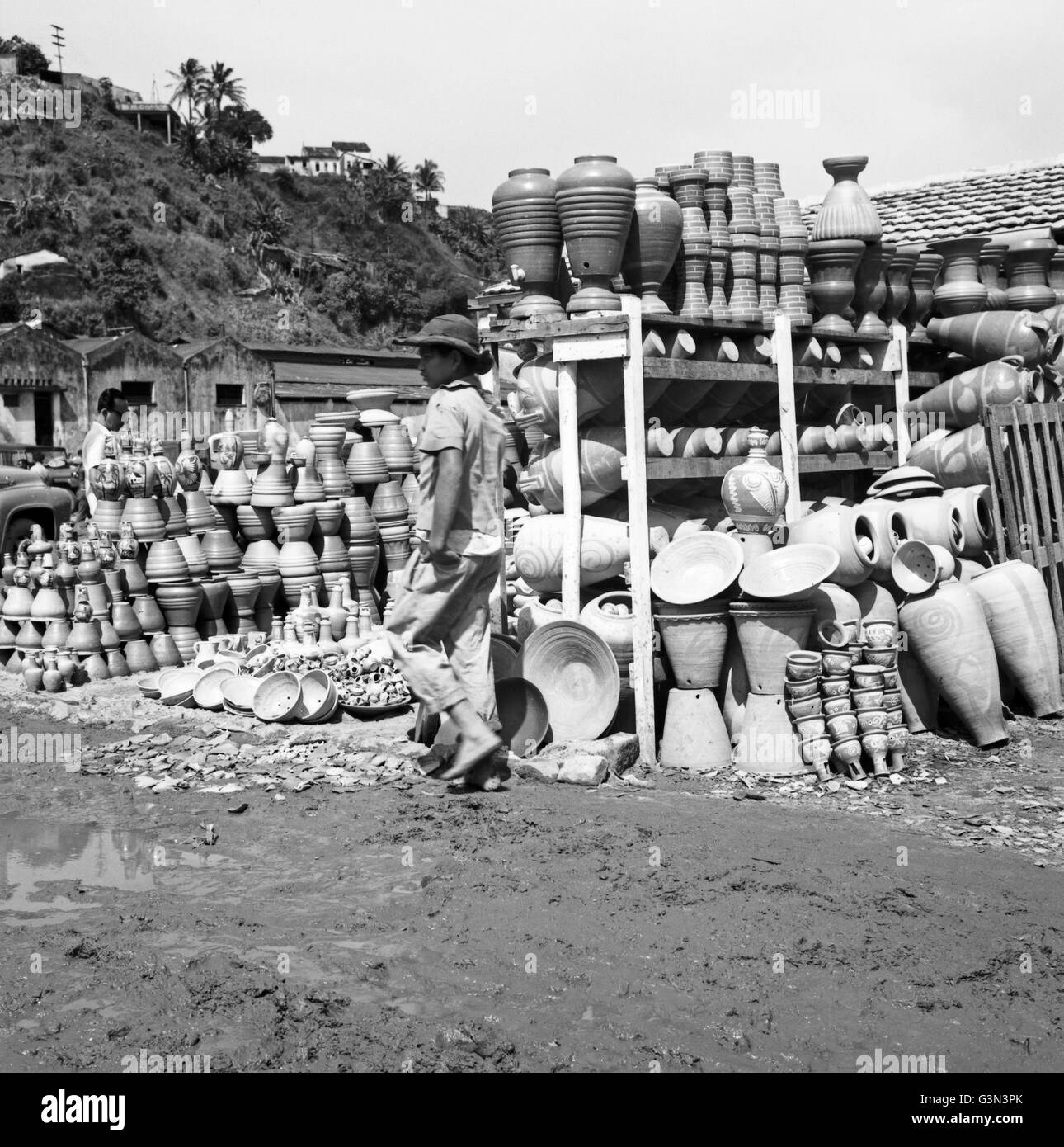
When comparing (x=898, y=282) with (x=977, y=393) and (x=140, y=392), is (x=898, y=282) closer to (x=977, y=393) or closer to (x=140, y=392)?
(x=977, y=393)

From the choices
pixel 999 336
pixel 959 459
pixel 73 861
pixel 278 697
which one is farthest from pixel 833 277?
pixel 73 861

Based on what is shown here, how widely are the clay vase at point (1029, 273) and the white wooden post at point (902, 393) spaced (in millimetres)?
1353

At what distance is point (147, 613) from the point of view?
7906mm

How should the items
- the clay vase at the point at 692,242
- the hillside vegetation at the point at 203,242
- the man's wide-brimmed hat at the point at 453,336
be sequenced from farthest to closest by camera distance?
1. the hillside vegetation at the point at 203,242
2. the clay vase at the point at 692,242
3. the man's wide-brimmed hat at the point at 453,336

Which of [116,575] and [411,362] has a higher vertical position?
[411,362]

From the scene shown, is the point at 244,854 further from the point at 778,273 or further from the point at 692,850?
the point at 778,273

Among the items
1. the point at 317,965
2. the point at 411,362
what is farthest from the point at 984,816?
the point at 411,362

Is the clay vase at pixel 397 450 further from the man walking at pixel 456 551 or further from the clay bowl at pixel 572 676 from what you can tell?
the man walking at pixel 456 551

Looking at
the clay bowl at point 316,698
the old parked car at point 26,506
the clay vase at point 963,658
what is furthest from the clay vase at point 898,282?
the old parked car at point 26,506

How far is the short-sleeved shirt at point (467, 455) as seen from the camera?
4996mm

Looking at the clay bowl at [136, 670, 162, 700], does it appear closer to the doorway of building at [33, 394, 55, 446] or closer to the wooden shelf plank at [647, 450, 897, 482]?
the wooden shelf plank at [647, 450, 897, 482]

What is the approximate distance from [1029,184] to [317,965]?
1320cm

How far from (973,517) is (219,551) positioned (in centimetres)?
489

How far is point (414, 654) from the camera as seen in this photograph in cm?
508
